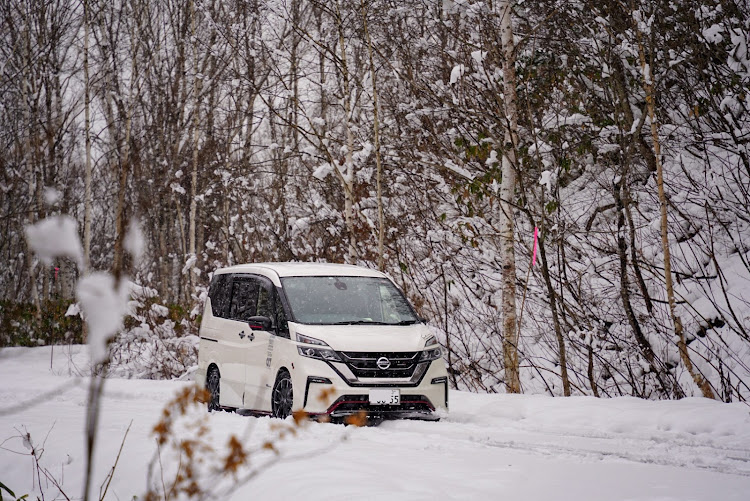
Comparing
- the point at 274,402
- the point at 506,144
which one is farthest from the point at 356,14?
the point at 274,402

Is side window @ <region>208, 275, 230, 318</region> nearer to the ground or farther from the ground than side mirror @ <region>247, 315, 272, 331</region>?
farther from the ground

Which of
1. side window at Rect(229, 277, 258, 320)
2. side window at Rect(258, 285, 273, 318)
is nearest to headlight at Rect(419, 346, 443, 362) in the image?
side window at Rect(258, 285, 273, 318)

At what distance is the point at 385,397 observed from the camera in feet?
27.6

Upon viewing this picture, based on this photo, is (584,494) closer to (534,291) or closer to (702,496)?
(702,496)

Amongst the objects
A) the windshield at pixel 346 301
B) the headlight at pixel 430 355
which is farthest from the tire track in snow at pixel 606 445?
the windshield at pixel 346 301

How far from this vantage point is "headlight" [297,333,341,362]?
27.5 ft

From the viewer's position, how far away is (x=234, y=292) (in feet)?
34.3

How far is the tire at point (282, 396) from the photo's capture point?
28.1 feet

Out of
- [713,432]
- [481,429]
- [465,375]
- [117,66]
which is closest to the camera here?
[713,432]

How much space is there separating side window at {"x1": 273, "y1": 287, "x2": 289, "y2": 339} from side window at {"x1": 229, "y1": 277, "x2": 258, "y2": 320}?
58cm

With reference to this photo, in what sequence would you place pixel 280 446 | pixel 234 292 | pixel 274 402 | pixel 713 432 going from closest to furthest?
pixel 280 446, pixel 713 432, pixel 274 402, pixel 234 292

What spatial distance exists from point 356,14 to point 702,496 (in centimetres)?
1157

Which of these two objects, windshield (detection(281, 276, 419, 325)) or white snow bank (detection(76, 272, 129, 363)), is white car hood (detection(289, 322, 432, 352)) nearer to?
windshield (detection(281, 276, 419, 325))

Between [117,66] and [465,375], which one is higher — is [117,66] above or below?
above
